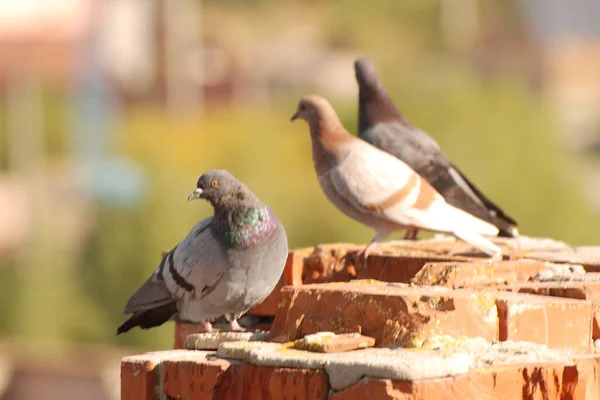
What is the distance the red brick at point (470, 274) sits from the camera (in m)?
5.00

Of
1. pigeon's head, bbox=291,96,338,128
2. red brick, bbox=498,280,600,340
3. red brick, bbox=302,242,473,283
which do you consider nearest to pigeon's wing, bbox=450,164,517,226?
pigeon's head, bbox=291,96,338,128

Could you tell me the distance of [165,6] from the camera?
61.7m

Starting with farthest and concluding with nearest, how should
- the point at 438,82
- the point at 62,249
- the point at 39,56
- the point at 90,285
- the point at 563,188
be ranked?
the point at 39,56 → the point at 438,82 → the point at 62,249 → the point at 563,188 → the point at 90,285

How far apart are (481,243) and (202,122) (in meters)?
48.5

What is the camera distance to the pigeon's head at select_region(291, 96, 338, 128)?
24.8 ft

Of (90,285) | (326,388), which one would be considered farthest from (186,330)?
(90,285)

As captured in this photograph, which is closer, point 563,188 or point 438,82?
point 563,188

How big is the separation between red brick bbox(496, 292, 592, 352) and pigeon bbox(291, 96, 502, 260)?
2183mm

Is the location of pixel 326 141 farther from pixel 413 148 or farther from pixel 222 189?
pixel 222 189

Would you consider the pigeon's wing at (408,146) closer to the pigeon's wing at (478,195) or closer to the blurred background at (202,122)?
the pigeon's wing at (478,195)

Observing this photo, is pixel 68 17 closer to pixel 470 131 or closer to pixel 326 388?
pixel 470 131

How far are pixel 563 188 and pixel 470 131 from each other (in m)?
3.63

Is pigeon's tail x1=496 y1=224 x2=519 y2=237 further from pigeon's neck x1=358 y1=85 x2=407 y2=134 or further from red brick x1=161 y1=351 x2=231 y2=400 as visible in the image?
red brick x1=161 y1=351 x2=231 y2=400

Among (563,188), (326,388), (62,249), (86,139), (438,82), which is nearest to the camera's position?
(326,388)
